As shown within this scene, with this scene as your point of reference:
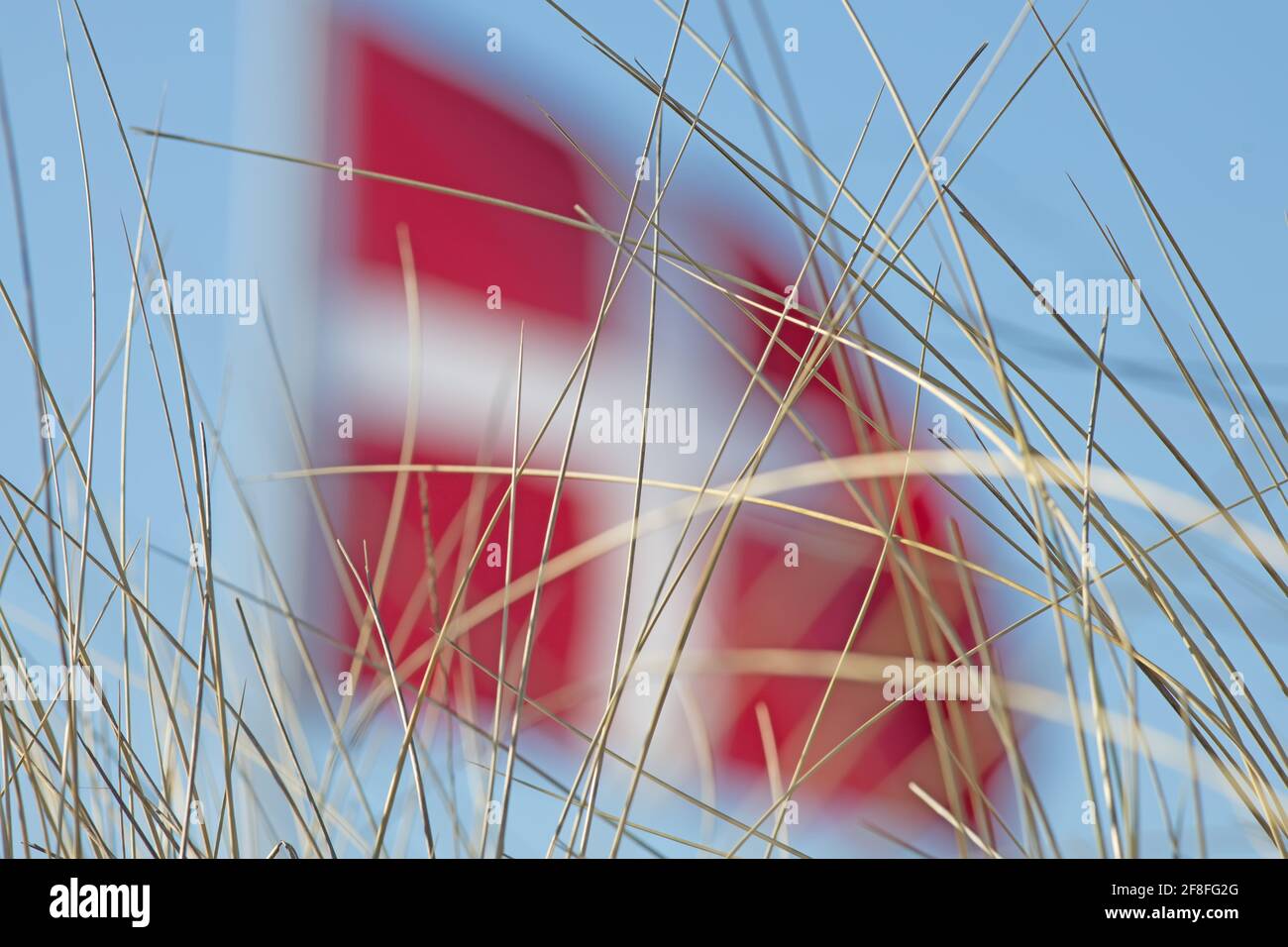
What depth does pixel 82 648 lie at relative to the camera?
36cm

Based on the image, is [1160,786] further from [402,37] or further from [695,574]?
[402,37]

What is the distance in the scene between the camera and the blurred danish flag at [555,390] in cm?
201

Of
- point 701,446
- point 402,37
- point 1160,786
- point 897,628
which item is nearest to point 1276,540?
point 1160,786

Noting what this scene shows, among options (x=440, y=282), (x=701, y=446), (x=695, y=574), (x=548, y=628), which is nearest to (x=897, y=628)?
(x=695, y=574)

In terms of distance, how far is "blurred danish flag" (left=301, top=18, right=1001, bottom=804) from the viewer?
2.01 m

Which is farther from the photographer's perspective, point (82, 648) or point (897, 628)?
point (897, 628)

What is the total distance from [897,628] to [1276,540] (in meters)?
1.82

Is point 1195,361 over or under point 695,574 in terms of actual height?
over

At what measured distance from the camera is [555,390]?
1948mm
